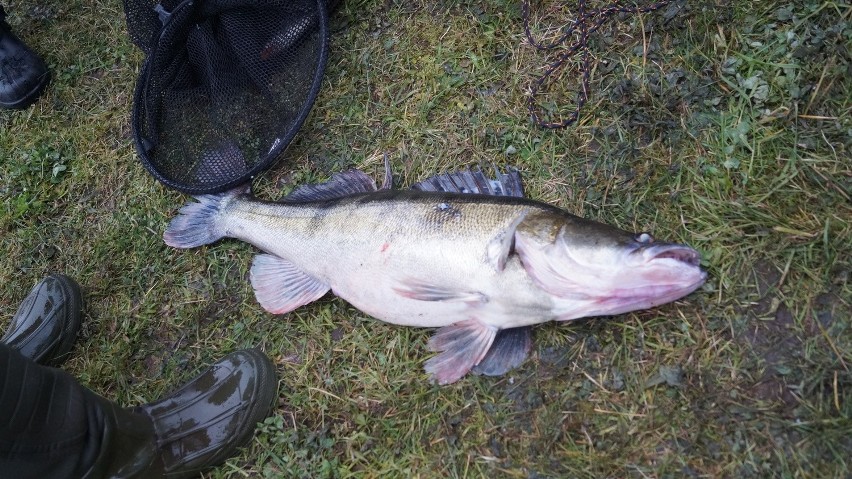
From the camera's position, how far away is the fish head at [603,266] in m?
2.60

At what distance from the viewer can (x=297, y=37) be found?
12.1 ft

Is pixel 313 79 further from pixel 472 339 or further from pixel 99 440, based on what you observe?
pixel 99 440

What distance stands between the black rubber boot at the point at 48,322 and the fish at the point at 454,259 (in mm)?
998

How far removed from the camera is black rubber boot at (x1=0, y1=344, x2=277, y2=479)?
8.52 feet

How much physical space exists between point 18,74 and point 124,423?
303 cm

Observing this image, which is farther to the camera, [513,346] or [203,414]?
[203,414]

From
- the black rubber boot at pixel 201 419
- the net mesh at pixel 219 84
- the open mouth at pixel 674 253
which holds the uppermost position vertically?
the net mesh at pixel 219 84

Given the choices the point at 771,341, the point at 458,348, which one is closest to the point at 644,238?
the point at 771,341

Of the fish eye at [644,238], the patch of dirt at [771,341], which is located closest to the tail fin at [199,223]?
the fish eye at [644,238]

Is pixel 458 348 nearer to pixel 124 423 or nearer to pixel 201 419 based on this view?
pixel 201 419

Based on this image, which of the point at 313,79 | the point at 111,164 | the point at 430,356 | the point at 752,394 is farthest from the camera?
the point at 111,164

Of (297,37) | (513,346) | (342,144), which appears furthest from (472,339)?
(297,37)

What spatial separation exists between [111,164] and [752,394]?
422 centimetres

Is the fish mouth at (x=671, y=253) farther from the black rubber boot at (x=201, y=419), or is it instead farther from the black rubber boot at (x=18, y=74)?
the black rubber boot at (x=18, y=74)
